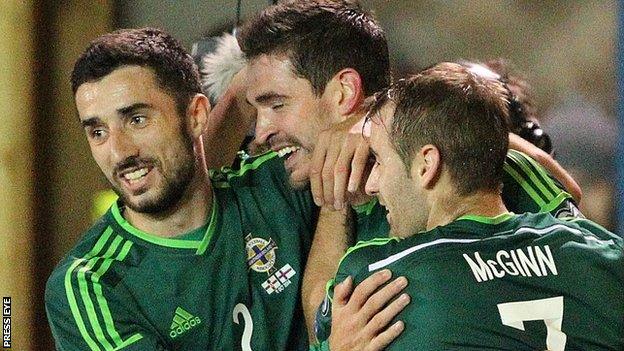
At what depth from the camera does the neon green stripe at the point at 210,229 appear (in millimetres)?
1223

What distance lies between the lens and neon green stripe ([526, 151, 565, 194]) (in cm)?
120

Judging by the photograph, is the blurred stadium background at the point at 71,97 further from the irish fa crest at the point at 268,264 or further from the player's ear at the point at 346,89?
the irish fa crest at the point at 268,264

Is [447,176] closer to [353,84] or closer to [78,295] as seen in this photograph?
[353,84]

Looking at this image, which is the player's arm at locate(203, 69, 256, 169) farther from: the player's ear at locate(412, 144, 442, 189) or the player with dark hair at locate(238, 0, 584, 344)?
the player's ear at locate(412, 144, 442, 189)

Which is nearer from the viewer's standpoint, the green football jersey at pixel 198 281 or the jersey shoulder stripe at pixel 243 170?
the green football jersey at pixel 198 281

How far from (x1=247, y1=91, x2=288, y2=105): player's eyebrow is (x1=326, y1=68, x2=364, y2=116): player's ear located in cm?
7

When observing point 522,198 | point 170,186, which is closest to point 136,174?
point 170,186

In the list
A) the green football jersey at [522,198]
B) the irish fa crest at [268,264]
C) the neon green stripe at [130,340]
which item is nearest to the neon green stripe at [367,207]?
the green football jersey at [522,198]

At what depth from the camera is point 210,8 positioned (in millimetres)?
1398

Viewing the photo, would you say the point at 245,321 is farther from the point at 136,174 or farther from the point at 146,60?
the point at 146,60

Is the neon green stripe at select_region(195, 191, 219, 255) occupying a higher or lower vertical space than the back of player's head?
lower

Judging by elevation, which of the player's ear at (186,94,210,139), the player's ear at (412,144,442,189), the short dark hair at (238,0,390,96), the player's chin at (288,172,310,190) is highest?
the short dark hair at (238,0,390,96)

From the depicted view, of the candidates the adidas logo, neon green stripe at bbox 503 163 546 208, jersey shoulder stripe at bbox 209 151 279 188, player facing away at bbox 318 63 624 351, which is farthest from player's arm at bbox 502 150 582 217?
the adidas logo

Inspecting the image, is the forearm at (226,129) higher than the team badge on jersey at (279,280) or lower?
higher
